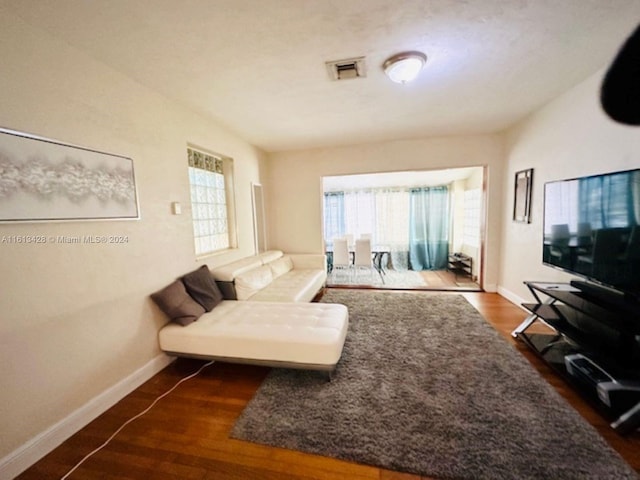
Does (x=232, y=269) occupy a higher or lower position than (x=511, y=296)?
higher

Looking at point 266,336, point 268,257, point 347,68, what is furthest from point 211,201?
point 347,68

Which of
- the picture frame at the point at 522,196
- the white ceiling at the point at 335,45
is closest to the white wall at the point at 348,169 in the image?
the picture frame at the point at 522,196

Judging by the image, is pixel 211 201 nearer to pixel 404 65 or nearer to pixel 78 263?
pixel 78 263

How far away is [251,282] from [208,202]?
1159 mm

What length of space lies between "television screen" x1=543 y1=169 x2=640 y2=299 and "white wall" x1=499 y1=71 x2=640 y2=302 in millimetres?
330

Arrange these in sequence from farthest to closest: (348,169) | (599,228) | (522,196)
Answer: (348,169) < (522,196) < (599,228)

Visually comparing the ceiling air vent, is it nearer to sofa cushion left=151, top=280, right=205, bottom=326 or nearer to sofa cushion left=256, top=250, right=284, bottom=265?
sofa cushion left=151, top=280, right=205, bottom=326

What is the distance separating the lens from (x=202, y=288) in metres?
2.45

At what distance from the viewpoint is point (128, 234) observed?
1928 millimetres

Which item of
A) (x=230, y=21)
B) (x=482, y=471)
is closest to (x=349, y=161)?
(x=230, y=21)

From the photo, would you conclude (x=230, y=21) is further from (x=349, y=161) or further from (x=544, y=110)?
(x=544, y=110)

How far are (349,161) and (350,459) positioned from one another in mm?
3828

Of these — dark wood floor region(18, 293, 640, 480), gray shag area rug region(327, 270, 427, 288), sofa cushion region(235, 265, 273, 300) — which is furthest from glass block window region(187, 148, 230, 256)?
gray shag area rug region(327, 270, 427, 288)

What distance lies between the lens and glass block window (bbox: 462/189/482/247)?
488 cm
